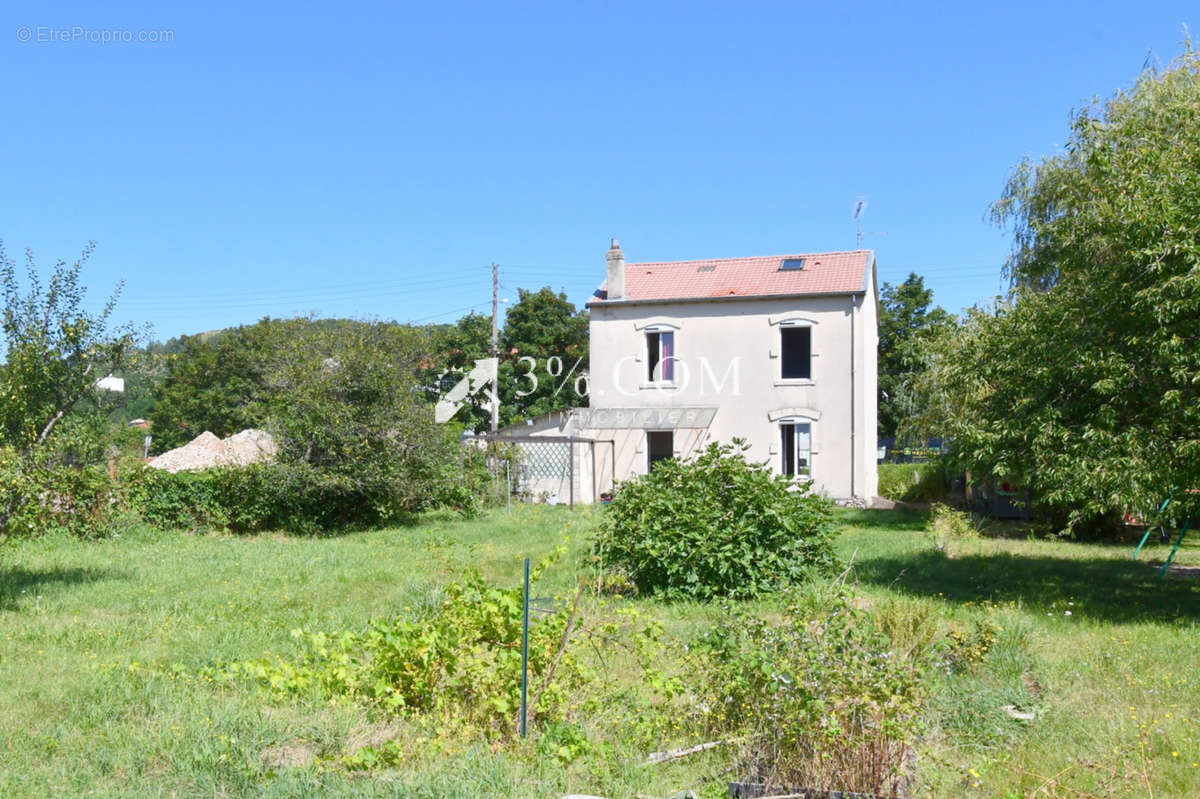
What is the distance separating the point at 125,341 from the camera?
36.0 ft

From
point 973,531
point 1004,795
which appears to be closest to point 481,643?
point 1004,795

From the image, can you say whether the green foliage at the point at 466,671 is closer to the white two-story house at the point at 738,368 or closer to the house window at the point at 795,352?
the white two-story house at the point at 738,368

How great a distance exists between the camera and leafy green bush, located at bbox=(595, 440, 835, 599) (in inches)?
376

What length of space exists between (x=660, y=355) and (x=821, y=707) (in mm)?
20817

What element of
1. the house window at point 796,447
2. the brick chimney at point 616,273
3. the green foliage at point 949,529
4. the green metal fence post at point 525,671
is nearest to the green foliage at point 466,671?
the green metal fence post at point 525,671

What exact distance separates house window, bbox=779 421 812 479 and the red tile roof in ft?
11.4

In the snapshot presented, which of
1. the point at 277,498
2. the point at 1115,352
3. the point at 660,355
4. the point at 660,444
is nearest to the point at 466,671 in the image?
the point at 1115,352

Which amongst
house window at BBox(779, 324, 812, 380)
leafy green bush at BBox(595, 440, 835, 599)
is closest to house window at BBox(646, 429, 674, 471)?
house window at BBox(779, 324, 812, 380)

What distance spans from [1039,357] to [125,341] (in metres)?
10.7

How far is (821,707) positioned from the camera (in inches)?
174

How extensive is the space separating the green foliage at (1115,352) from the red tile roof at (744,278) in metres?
11.9

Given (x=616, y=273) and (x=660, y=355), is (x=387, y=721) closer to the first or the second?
(x=660, y=355)

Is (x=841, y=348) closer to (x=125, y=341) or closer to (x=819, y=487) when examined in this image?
(x=819, y=487)

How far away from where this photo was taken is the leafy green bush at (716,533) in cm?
954
